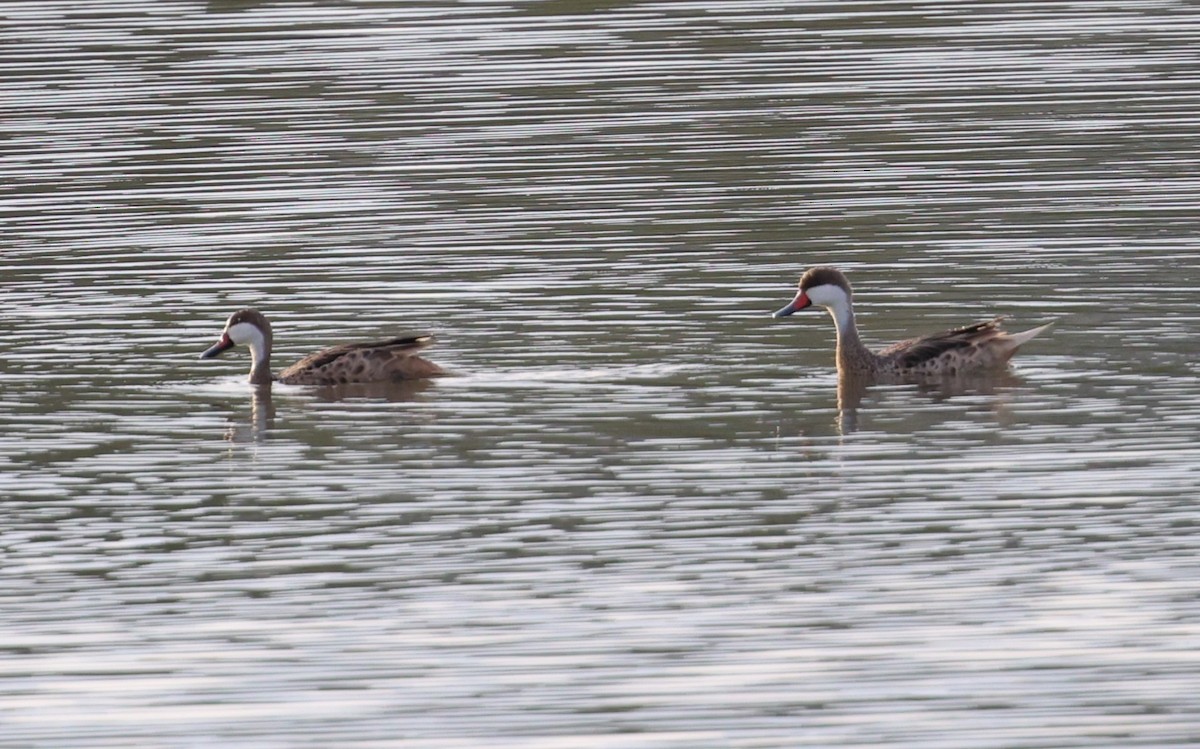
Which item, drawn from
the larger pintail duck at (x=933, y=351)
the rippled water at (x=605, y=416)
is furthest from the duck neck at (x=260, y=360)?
the larger pintail duck at (x=933, y=351)

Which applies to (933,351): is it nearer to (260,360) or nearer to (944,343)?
(944,343)

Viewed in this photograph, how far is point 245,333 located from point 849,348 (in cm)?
429

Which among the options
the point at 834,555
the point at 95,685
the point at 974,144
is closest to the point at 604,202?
the point at 974,144

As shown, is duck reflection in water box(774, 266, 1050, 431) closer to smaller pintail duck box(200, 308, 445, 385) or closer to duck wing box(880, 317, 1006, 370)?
duck wing box(880, 317, 1006, 370)

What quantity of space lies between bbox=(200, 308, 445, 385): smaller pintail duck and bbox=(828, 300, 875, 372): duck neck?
9.03ft

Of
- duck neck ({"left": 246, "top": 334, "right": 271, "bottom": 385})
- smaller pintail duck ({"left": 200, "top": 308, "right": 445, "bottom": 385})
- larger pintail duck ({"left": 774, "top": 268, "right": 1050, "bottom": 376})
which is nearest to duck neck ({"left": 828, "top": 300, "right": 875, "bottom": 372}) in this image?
larger pintail duck ({"left": 774, "top": 268, "right": 1050, "bottom": 376})

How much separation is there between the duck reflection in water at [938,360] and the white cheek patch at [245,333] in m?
4.10

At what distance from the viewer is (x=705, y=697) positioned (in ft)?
36.9

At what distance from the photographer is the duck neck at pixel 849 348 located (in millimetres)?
18281

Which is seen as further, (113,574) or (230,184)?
(230,184)

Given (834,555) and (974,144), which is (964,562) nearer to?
(834,555)

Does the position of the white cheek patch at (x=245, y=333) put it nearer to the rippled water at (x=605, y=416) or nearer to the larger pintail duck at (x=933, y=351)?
the rippled water at (x=605, y=416)

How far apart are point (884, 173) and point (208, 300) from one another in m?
7.65

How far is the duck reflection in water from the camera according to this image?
1800 cm
